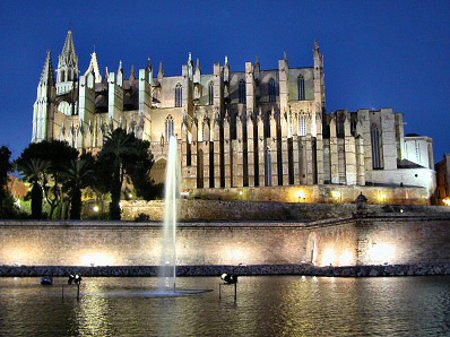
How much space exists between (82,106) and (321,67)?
25.8 metres

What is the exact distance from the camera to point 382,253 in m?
30.3

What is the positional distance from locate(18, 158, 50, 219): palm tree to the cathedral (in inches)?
616

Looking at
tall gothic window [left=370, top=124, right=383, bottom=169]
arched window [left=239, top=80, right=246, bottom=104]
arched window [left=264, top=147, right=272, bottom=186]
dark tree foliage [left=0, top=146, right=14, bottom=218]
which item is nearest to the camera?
dark tree foliage [left=0, top=146, right=14, bottom=218]

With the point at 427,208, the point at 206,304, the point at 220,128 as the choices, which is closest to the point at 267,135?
the point at 220,128

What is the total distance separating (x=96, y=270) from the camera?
33.3 m

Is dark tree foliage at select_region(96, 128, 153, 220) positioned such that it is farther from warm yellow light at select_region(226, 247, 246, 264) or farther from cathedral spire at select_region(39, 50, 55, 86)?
cathedral spire at select_region(39, 50, 55, 86)

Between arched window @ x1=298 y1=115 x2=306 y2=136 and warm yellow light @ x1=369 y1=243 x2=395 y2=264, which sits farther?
arched window @ x1=298 y1=115 x2=306 y2=136


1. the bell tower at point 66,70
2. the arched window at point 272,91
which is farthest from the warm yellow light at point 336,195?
the bell tower at point 66,70

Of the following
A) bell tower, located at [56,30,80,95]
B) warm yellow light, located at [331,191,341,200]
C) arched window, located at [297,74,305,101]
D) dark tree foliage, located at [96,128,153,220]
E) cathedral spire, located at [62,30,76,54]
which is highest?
cathedral spire, located at [62,30,76,54]

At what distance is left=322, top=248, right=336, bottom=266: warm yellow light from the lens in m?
32.5

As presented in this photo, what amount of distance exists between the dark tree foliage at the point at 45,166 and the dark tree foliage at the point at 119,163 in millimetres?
3017

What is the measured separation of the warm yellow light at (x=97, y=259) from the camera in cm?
3531

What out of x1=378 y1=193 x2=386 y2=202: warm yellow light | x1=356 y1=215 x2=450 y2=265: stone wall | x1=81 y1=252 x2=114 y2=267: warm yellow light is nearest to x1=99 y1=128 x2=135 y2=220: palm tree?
x1=81 y1=252 x2=114 y2=267: warm yellow light

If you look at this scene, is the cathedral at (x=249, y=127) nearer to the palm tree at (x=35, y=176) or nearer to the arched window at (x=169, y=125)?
the arched window at (x=169, y=125)
